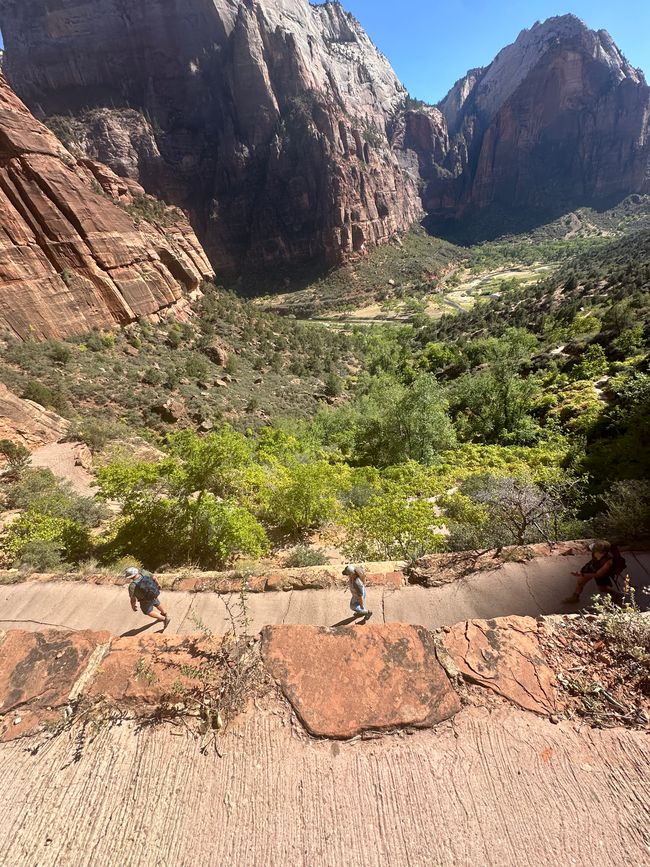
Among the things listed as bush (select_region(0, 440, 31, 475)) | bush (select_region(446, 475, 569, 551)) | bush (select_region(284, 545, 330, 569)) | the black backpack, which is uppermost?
bush (select_region(0, 440, 31, 475))

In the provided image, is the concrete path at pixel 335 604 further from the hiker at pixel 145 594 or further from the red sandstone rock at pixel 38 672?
the red sandstone rock at pixel 38 672

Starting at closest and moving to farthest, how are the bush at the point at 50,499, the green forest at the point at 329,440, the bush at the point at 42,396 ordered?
the green forest at the point at 329,440 → the bush at the point at 50,499 → the bush at the point at 42,396

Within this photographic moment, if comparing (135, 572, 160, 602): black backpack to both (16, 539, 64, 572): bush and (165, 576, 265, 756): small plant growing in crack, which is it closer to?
(165, 576, 265, 756): small plant growing in crack

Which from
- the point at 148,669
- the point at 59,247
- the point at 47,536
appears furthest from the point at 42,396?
the point at 148,669

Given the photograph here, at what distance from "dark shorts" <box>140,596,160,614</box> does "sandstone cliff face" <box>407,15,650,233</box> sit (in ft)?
487

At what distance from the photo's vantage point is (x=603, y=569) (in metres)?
4.75

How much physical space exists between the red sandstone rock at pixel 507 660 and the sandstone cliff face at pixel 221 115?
102 metres

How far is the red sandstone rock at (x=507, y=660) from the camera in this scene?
305cm

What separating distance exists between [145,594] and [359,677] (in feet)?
11.5

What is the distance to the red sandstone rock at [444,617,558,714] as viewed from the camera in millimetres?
3053

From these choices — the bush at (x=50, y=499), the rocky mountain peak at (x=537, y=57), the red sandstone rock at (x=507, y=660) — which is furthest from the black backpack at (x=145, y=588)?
the rocky mountain peak at (x=537, y=57)

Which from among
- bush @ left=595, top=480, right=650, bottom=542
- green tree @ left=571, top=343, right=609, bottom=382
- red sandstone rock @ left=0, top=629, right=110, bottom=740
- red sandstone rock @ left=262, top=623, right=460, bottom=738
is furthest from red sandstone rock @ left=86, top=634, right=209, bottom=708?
green tree @ left=571, top=343, right=609, bottom=382

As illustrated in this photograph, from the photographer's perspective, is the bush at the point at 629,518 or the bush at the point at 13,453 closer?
the bush at the point at 629,518

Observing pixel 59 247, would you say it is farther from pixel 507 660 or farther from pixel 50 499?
pixel 507 660
